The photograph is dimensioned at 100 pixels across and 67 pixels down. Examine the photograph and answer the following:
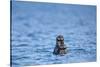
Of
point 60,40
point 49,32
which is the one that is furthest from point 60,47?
point 49,32

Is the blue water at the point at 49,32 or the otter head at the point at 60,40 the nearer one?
the blue water at the point at 49,32

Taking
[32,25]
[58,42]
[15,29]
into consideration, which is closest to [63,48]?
[58,42]

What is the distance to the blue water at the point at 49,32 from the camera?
6.45ft

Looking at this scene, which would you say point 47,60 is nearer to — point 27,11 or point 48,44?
point 48,44

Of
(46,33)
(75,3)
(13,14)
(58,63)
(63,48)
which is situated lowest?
(58,63)

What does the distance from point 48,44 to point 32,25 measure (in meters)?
0.25

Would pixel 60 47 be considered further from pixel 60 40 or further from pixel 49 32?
pixel 49 32

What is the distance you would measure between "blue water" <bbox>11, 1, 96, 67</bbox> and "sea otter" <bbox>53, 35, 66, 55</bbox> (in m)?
0.04

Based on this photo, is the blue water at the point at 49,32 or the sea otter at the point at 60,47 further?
the sea otter at the point at 60,47

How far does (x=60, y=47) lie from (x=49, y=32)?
19cm

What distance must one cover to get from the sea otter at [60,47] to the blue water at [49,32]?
0.13ft

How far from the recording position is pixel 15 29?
6.39ft

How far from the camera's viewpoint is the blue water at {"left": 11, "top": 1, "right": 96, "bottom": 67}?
197 cm

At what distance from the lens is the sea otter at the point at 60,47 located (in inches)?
82.2
